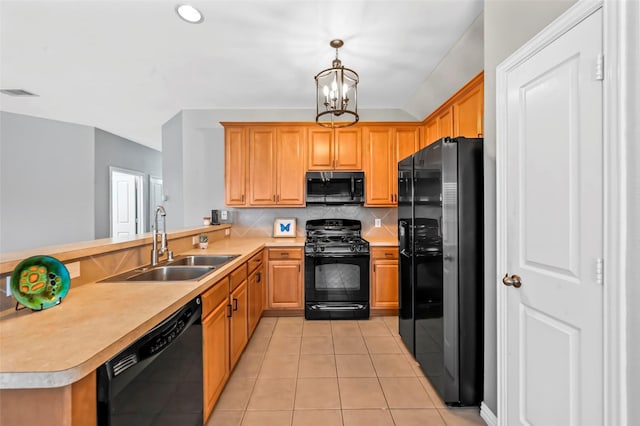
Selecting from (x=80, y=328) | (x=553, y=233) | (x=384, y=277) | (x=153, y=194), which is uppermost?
(x=153, y=194)

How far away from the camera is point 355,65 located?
287 cm

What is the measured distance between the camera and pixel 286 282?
11.4ft

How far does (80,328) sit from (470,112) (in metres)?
3.01

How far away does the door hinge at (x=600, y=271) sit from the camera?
106cm

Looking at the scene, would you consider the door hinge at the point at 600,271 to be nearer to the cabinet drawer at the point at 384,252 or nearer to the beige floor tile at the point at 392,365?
the beige floor tile at the point at 392,365

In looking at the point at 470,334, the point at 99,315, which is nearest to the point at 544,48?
the point at 470,334

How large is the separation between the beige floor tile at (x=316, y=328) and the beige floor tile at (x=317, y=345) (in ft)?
0.29

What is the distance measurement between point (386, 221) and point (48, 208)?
5.03 m

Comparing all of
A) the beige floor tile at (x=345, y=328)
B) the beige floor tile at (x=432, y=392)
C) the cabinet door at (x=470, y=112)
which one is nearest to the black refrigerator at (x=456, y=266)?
the beige floor tile at (x=432, y=392)

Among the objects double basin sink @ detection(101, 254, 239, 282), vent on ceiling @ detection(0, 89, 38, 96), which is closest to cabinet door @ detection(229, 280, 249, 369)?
double basin sink @ detection(101, 254, 239, 282)

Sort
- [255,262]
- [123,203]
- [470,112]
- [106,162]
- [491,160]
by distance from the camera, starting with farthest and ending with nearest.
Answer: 1. [123,203]
2. [106,162]
3. [255,262]
4. [470,112]
5. [491,160]

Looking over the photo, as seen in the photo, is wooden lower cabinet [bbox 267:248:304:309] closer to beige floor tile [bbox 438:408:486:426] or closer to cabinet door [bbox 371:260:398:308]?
cabinet door [bbox 371:260:398:308]

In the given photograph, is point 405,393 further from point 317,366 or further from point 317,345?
point 317,345

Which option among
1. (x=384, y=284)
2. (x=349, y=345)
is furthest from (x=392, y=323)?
(x=349, y=345)
